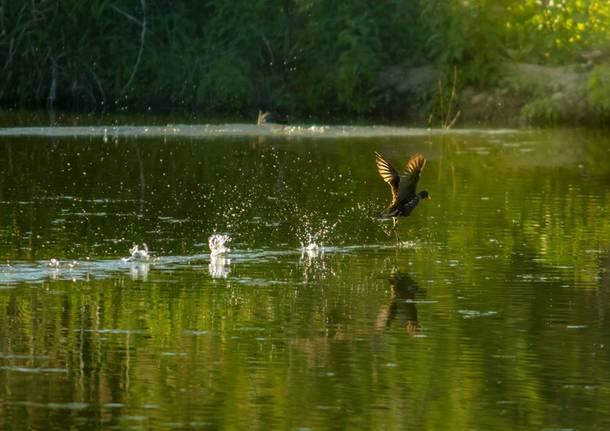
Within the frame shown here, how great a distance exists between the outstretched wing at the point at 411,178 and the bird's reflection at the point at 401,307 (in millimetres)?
1707

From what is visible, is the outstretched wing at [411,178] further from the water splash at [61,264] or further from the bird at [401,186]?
the water splash at [61,264]

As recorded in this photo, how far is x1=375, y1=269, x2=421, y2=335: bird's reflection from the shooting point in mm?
15359

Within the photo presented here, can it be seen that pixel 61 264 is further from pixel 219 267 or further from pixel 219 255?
pixel 219 255

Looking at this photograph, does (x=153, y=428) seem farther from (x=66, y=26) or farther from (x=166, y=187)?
(x=66, y=26)

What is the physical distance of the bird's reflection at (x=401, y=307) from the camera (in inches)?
605

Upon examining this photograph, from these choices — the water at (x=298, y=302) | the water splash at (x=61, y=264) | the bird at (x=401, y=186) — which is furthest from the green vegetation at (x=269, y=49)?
the water splash at (x=61, y=264)

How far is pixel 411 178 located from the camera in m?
20.4

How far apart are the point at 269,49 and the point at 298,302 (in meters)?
40.5

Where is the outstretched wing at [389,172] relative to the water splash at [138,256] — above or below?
above

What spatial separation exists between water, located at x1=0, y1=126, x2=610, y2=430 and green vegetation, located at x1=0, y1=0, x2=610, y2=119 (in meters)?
22.0

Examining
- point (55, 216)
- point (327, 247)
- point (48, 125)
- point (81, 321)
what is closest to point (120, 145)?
point (48, 125)

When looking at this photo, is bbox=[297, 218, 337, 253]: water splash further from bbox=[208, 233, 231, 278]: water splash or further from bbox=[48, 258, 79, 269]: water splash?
bbox=[48, 258, 79, 269]: water splash

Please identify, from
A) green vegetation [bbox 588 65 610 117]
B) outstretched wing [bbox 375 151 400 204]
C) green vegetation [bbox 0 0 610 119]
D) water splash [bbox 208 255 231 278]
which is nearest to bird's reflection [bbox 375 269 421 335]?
water splash [bbox 208 255 231 278]

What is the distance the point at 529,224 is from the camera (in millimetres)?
24031
